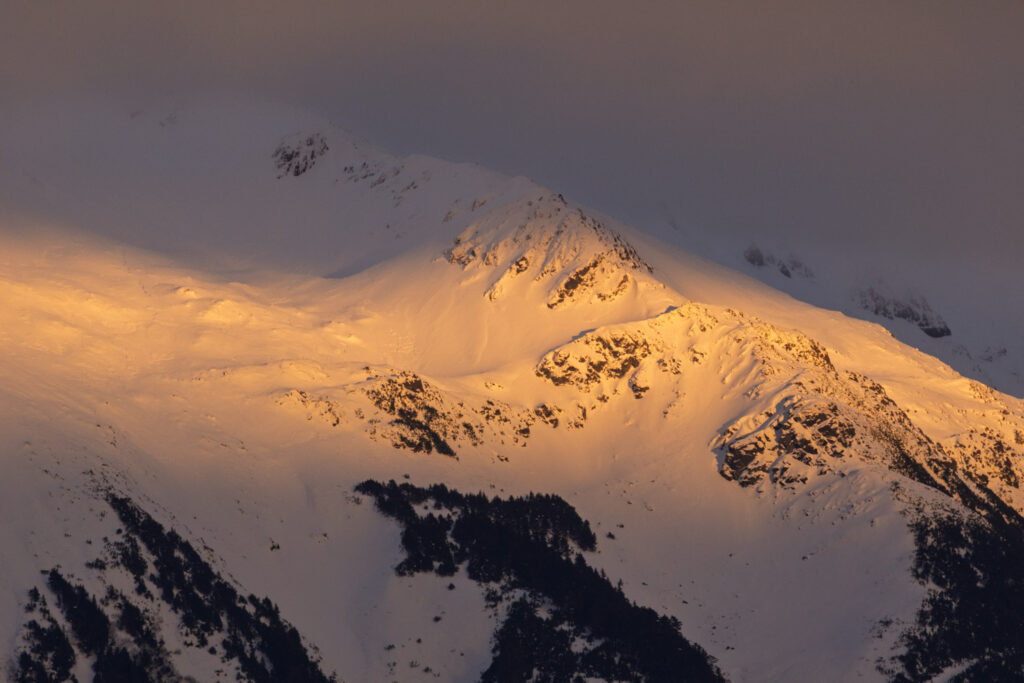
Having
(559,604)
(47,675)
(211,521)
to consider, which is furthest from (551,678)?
(47,675)

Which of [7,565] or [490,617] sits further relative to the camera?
[490,617]

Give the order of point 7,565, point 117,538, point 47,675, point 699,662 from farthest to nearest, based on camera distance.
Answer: point 699,662, point 117,538, point 7,565, point 47,675

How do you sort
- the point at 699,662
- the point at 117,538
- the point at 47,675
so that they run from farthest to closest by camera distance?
the point at 699,662
the point at 117,538
the point at 47,675

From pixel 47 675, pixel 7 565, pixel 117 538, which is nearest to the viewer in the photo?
pixel 47 675

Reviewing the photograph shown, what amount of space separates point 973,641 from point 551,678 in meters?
56.5

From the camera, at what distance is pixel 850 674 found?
194625 mm

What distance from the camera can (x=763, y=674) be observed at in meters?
197

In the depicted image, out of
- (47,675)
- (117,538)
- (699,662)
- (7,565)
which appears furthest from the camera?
(699,662)

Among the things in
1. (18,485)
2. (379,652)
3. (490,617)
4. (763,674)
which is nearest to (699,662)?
Answer: (763,674)

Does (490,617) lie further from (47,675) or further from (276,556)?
(47,675)

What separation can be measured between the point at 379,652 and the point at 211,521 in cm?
2767

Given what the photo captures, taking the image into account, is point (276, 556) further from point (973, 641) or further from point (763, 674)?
point (973, 641)

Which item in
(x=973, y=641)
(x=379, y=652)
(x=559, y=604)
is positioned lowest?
(x=379, y=652)

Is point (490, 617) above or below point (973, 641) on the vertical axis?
below
